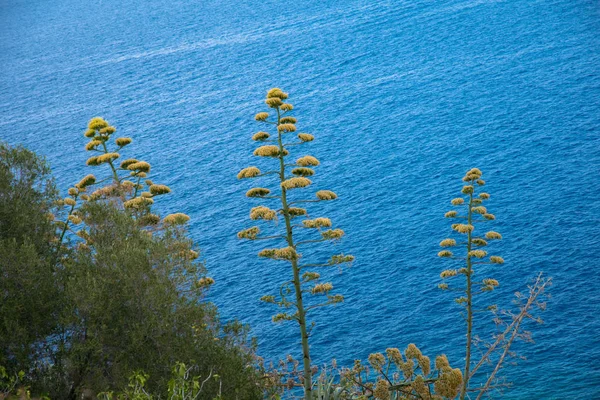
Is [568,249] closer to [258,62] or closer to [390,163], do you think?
[390,163]

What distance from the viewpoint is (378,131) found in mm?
88375

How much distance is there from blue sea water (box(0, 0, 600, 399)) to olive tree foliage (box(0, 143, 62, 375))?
95.4 ft

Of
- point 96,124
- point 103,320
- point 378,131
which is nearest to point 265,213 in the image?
point 103,320

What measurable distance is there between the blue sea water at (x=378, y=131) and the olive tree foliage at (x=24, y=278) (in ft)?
95.4

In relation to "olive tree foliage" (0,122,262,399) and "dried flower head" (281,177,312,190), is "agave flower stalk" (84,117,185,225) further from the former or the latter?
"dried flower head" (281,177,312,190)

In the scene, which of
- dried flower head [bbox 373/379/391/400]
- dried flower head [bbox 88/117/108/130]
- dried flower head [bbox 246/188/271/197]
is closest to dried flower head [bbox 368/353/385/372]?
dried flower head [bbox 373/379/391/400]

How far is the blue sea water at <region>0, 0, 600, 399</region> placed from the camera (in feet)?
178

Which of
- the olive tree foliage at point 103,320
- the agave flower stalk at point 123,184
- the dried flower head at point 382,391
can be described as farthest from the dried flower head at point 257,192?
the dried flower head at point 382,391

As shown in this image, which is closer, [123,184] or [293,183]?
[293,183]

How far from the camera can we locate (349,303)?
56688mm

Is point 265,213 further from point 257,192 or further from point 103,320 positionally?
point 103,320

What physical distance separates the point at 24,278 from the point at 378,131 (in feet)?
231

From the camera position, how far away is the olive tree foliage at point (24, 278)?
66.4 feet

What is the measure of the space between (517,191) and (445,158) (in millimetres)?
11155
